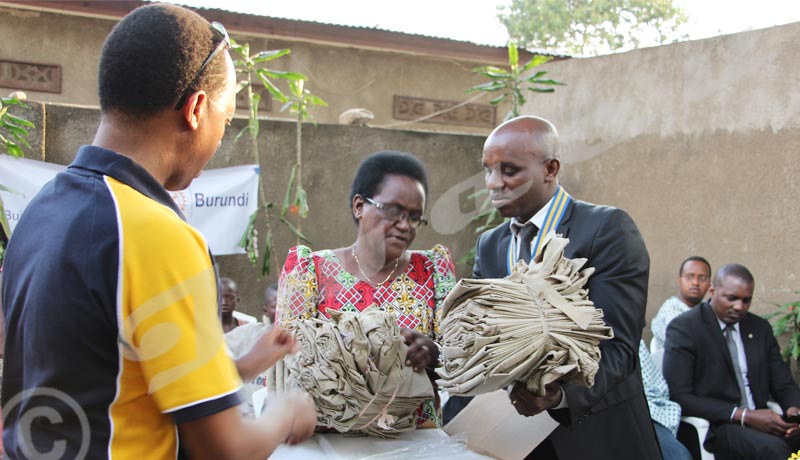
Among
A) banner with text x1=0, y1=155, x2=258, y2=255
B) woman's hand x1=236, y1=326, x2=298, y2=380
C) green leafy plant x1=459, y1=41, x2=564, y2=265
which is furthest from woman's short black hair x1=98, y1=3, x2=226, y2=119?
green leafy plant x1=459, y1=41, x2=564, y2=265

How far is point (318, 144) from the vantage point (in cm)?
669

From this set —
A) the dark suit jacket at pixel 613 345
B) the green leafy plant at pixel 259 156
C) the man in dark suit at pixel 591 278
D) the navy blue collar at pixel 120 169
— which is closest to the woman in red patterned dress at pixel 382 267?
the man in dark suit at pixel 591 278

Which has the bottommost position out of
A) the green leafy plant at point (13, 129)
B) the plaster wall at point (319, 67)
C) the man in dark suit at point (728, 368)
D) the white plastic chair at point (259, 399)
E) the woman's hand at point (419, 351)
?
the man in dark suit at point (728, 368)

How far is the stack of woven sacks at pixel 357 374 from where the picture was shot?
2.08 meters

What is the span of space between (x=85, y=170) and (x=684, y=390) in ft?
13.4

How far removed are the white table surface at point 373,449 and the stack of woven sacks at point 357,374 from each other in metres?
0.04

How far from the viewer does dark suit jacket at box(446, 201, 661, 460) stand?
2.08 metres

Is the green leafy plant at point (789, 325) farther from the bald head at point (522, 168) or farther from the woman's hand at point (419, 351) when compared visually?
the woman's hand at point (419, 351)

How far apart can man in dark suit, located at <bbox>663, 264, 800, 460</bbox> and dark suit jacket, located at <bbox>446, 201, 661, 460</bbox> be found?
92.7 inches

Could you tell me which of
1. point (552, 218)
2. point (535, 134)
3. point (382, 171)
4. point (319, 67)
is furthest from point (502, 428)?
point (319, 67)

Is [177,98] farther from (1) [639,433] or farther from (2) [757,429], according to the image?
(2) [757,429]

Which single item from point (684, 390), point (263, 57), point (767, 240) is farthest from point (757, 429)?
point (263, 57)

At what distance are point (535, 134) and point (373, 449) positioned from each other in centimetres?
112

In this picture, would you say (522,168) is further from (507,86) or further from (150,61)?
(507,86)
